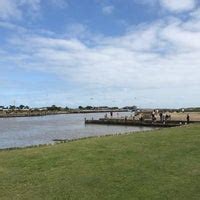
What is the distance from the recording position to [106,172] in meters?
16.6

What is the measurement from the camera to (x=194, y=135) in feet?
85.9

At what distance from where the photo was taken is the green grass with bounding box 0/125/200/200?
46.2 feet

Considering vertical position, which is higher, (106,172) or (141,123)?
(141,123)

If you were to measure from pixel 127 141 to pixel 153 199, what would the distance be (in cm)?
1102

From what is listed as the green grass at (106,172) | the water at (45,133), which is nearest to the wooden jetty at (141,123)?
the water at (45,133)

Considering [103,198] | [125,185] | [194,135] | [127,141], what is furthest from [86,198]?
[194,135]

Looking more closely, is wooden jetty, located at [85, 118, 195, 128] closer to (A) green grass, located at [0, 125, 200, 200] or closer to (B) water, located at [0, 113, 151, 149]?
(B) water, located at [0, 113, 151, 149]

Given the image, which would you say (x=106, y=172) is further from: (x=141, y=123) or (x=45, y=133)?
(x=141, y=123)

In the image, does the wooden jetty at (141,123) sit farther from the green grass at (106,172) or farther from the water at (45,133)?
the green grass at (106,172)

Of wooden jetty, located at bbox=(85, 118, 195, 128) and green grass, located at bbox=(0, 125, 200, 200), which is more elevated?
wooden jetty, located at bbox=(85, 118, 195, 128)

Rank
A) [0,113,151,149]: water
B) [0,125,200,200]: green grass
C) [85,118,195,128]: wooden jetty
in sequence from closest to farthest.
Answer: [0,125,200,200]: green grass < [0,113,151,149]: water < [85,118,195,128]: wooden jetty

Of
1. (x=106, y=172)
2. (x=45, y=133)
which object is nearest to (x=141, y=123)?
(x=45, y=133)

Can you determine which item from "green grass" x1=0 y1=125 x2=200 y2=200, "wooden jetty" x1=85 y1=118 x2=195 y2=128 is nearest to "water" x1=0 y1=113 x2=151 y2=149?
"wooden jetty" x1=85 y1=118 x2=195 y2=128

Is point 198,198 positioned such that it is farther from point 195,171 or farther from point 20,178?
point 20,178
